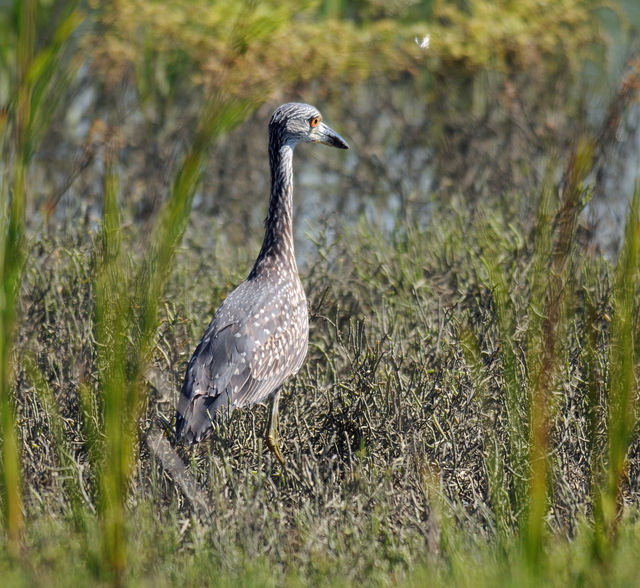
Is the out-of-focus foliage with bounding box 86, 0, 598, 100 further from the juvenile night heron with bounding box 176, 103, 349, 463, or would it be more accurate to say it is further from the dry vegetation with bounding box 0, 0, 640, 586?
the juvenile night heron with bounding box 176, 103, 349, 463

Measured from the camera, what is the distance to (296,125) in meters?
5.22

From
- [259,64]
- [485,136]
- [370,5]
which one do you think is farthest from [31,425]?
[370,5]

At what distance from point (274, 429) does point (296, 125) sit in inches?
61.0

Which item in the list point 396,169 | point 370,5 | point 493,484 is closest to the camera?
point 493,484

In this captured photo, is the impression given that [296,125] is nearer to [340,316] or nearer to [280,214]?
[280,214]

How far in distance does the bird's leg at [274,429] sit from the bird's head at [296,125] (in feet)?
4.35

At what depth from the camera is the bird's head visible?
5.21 metres

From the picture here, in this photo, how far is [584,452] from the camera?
418 cm

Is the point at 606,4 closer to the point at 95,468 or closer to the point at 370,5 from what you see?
the point at 370,5

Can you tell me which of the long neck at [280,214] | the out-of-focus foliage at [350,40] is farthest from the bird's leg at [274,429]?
the out-of-focus foliage at [350,40]

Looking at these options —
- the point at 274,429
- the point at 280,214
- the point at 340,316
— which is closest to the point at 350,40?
the point at 340,316

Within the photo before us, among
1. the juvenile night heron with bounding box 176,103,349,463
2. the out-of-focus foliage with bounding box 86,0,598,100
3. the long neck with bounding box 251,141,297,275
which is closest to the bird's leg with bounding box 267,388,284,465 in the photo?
the juvenile night heron with bounding box 176,103,349,463

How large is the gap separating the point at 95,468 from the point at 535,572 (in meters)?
1.20

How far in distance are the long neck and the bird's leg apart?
61 cm
